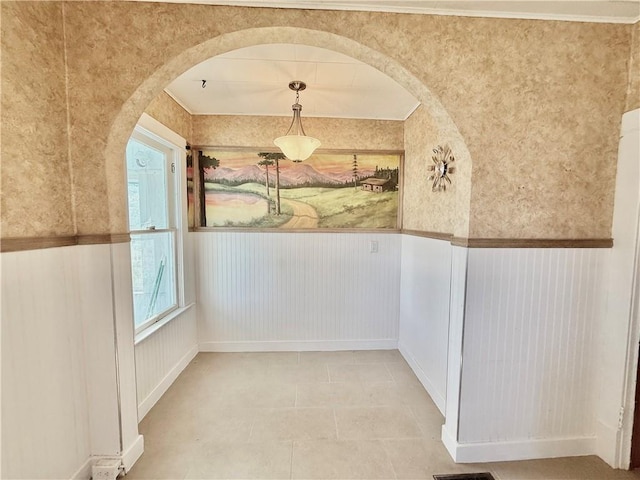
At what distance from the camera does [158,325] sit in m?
2.35

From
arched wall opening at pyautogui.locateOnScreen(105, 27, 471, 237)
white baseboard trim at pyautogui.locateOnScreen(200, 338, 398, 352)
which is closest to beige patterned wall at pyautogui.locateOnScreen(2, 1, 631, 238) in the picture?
arched wall opening at pyautogui.locateOnScreen(105, 27, 471, 237)

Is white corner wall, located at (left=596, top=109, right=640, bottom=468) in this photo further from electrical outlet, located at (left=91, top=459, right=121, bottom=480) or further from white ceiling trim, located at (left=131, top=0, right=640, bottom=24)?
electrical outlet, located at (left=91, top=459, right=121, bottom=480)

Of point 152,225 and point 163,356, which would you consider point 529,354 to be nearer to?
point 163,356

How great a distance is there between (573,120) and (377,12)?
1264 mm

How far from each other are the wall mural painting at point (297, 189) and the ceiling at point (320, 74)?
46 centimetres

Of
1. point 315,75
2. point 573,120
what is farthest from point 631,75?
point 315,75

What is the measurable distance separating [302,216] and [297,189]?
302 millimetres

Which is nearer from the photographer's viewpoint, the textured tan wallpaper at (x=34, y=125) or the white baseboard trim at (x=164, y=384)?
the textured tan wallpaper at (x=34, y=125)

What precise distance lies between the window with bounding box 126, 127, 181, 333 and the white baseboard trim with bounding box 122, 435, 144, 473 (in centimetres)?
78

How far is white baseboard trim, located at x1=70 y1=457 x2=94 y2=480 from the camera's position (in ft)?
4.90

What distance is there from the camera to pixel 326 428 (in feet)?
6.54

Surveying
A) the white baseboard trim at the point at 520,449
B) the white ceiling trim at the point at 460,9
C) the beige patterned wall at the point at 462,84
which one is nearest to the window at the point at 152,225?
the beige patterned wall at the point at 462,84

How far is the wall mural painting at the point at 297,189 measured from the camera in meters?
3.04

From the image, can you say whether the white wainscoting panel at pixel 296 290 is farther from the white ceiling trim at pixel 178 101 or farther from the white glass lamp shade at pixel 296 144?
the white ceiling trim at pixel 178 101
